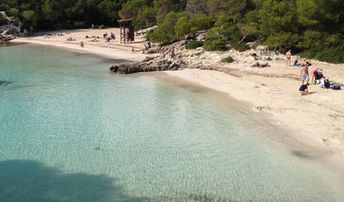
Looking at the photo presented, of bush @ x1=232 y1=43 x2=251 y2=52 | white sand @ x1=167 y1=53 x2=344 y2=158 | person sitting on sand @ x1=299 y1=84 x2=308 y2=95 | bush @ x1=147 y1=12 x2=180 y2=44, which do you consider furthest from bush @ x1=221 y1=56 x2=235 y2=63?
bush @ x1=147 y1=12 x2=180 y2=44

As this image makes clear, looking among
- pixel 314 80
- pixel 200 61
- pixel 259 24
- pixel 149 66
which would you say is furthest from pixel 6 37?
pixel 314 80

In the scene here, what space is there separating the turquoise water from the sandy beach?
1204mm

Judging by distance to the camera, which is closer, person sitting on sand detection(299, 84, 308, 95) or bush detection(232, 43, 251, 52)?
person sitting on sand detection(299, 84, 308, 95)

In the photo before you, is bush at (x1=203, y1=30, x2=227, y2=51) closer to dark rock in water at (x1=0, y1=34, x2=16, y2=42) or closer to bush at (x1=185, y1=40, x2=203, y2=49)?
bush at (x1=185, y1=40, x2=203, y2=49)

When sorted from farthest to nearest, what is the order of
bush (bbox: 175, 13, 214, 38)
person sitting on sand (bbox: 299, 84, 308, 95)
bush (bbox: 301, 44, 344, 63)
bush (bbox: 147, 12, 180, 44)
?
bush (bbox: 147, 12, 180, 44), bush (bbox: 175, 13, 214, 38), bush (bbox: 301, 44, 344, 63), person sitting on sand (bbox: 299, 84, 308, 95)

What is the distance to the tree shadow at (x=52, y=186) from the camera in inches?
547

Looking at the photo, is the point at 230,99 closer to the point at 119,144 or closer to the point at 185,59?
the point at 119,144

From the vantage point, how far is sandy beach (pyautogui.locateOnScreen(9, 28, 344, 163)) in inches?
760

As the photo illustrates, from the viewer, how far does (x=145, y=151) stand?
18.4 m

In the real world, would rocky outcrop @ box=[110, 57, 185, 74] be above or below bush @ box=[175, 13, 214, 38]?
below

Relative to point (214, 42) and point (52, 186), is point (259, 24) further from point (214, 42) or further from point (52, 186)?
point (52, 186)

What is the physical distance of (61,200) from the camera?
13.7m

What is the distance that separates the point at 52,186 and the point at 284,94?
15820 mm

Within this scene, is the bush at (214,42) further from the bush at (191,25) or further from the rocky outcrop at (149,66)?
the rocky outcrop at (149,66)
